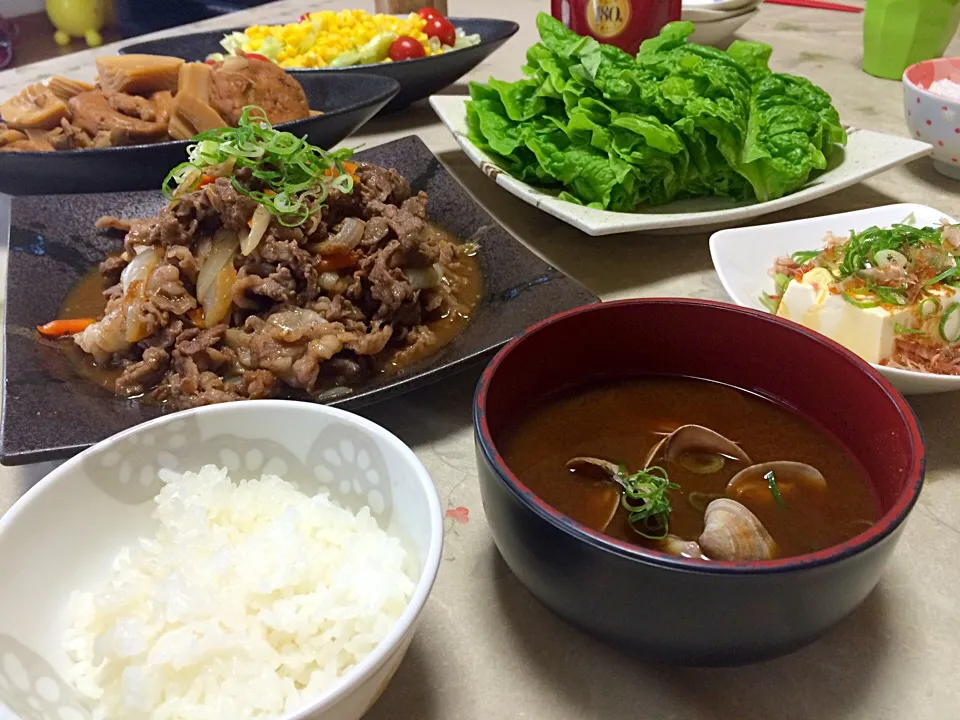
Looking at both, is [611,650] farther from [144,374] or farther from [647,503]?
[144,374]

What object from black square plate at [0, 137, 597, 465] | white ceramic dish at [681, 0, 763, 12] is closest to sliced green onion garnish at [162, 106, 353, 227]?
black square plate at [0, 137, 597, 465]

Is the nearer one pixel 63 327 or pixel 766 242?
pixel 63 327

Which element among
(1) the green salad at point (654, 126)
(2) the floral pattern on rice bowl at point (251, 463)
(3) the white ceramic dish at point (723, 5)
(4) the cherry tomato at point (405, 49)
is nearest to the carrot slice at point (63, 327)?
(2) the floral pattern on rice bowl at point (251, 463)

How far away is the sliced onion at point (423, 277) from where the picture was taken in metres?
1.77

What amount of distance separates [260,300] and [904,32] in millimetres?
3065

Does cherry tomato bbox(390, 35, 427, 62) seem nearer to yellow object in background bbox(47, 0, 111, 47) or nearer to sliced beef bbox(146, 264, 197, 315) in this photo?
sliced beef bbox(146, 264, 197, 315)

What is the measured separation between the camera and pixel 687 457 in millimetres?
1125

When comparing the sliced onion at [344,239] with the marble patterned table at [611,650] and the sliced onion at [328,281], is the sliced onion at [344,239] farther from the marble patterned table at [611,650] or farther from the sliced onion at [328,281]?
the marble patterned table at [611,650]

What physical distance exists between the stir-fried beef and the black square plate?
0.09m

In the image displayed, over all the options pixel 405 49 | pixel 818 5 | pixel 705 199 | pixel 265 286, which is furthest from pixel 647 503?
pixel 818 5

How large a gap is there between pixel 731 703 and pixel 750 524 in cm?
23

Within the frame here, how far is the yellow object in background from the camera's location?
24.4ft

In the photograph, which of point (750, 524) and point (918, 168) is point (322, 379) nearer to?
point (750, 524)

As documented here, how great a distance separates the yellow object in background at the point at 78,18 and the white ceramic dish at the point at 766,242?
298 inches
